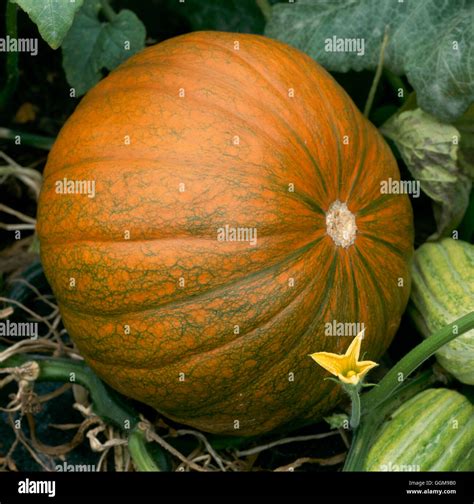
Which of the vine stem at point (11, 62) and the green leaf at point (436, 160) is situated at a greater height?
the vine stem at point (11, 62)

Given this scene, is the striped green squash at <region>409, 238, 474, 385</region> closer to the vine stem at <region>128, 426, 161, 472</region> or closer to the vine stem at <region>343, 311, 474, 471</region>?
the vine stem at <region>343, 311, 474, 471</region>

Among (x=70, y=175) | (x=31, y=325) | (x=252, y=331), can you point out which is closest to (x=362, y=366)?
(x=252, y=331)

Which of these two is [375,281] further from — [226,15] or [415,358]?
[226,15]

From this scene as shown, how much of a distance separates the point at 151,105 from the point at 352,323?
517mm

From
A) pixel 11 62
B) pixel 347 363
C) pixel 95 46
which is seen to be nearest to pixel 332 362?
pixel 347 363

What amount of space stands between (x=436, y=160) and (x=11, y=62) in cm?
94

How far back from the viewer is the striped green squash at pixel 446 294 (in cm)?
161

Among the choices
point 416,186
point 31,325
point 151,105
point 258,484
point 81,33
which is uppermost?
point 81,33

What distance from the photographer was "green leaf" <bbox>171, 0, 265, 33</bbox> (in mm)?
2084

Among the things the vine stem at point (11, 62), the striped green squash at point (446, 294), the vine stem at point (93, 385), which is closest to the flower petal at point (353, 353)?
the striped green squash at point (446, 294)

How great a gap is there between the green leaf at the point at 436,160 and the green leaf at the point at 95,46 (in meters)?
0.58

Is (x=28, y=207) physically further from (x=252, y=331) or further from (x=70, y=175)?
(x=252, y=331)

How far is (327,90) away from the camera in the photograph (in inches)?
62.5

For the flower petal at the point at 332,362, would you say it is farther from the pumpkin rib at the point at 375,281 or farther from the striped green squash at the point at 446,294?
the striped green squash at the point at 446,294
